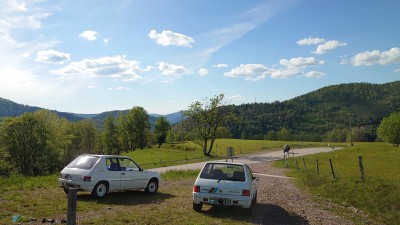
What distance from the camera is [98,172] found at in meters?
13.5

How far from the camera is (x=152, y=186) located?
16.1 metres

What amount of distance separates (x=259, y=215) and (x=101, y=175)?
6224 mm

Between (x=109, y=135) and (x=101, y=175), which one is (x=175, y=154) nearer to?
(x=109, y=135)

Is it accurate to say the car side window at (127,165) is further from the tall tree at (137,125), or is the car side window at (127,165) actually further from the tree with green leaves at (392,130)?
the tree with green leaves at (392,130)

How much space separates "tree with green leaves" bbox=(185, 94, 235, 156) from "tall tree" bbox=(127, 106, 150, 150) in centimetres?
3565

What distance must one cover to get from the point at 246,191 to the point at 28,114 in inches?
2302

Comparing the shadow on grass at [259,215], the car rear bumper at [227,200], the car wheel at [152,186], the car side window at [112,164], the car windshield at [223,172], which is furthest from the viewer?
the car wheel at [152,186]

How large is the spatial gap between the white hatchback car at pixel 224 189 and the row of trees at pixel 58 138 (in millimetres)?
51996

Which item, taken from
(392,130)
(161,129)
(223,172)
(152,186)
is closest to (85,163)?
(152,186)

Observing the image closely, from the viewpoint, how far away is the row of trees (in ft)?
190

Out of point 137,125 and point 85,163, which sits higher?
point 137,125

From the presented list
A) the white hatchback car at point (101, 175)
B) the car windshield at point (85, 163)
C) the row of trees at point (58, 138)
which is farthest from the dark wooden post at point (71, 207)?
the row of trees at point (58, 138)

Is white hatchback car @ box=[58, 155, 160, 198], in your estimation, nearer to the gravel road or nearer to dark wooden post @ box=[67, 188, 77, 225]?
the gravel road

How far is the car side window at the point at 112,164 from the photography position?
1419 centimetres
